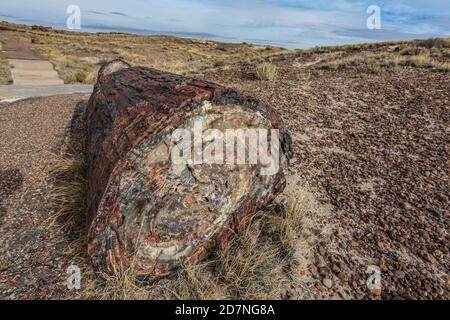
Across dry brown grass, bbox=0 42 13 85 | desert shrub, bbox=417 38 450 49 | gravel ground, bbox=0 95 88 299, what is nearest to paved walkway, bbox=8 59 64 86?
dry brown grass, bbox=0 42 13 85

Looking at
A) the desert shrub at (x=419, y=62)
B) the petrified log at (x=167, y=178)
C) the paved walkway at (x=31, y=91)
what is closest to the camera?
Result: the petrified log at (x=167, y=178)

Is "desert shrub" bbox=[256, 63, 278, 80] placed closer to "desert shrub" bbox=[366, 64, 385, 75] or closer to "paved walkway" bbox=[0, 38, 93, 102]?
"desert shrub" bbox=[366, 64, 385, 75]

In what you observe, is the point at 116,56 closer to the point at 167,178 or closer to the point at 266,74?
the point at 266,74

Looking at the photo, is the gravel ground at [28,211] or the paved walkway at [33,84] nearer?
the gravel ground at [28,211]

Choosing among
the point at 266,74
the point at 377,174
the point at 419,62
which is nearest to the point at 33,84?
the point at 266,74

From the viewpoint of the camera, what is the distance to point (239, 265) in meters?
2.68

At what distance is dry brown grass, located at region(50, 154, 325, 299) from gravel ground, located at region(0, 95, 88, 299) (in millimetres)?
175

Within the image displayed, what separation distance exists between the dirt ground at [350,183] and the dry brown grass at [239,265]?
6.3 inches

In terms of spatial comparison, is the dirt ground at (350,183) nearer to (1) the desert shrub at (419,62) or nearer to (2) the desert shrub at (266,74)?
(2) the desert shrub at (266,74)

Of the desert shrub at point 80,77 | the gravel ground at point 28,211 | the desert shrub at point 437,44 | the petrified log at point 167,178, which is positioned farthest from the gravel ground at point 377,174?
the desert shrub at point 437,44

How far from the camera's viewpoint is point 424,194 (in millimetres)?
3629

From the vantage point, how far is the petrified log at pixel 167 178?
7.85ft
